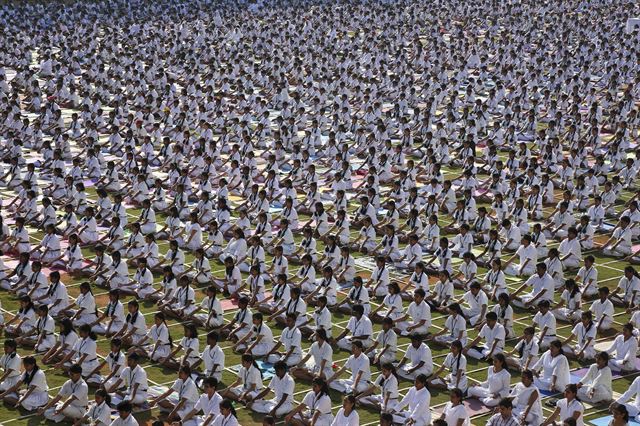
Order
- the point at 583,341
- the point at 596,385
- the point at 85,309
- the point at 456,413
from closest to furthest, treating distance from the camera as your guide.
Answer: the point at 456,413 < the point at 596,385 < the point at 583,341 < the point at 85,309

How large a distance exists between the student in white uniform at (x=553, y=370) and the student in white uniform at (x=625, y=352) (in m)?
0.95

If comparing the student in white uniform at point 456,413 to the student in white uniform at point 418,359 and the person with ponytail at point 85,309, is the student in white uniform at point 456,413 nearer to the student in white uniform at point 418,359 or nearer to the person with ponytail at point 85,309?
the student in white uniform at point 418,359

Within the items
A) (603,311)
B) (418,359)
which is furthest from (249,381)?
(603,311)

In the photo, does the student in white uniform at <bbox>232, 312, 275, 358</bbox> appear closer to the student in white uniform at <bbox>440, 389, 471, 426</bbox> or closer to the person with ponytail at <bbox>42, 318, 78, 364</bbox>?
the person with ponytail at <bbox>42, 318, 78, 364</bbox>

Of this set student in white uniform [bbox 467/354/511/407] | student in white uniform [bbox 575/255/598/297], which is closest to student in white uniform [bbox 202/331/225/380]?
student in white uniform [bbox 467/354/511/407]

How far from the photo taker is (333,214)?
2472 centimetres

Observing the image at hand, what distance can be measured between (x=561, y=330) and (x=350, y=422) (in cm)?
561

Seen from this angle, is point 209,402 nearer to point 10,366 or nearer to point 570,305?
point 10,366

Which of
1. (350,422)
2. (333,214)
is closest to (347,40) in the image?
(333,214)

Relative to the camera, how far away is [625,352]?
16766mm

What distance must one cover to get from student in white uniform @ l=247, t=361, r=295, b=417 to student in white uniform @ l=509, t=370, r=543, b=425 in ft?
8.85

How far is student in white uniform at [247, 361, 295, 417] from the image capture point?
49.8ft

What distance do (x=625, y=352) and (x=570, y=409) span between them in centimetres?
290

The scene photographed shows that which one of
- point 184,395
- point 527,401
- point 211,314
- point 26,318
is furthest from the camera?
point 211,314
